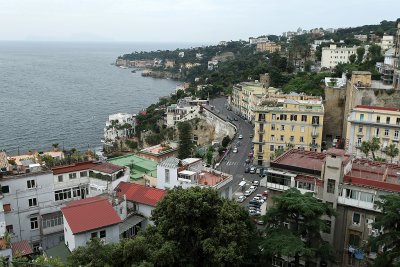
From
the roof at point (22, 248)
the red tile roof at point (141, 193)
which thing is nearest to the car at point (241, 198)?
the red tile roof at point (141, 193)

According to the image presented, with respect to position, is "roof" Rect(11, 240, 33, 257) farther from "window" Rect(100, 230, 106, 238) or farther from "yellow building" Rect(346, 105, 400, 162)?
"yellow building" Rect(346, 105, 400, 162)

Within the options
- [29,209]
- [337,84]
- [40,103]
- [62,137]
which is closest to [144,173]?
[29,209]

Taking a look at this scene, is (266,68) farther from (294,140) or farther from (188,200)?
(188,200)

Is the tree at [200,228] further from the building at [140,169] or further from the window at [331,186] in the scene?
the building at [140,169]

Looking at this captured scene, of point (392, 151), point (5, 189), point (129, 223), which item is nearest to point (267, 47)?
point (392, 151)

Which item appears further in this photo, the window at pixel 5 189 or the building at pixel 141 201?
the building at pixel 141 201
